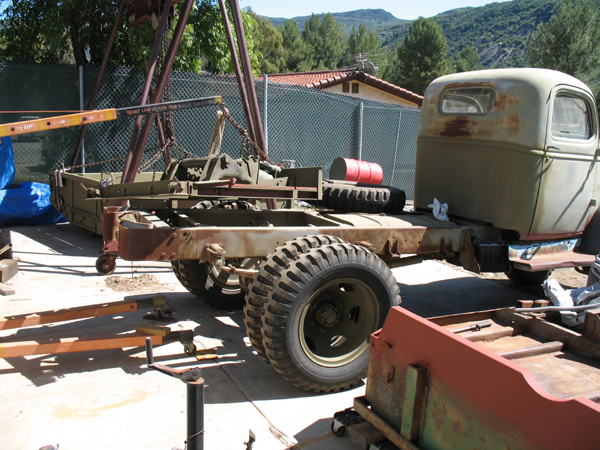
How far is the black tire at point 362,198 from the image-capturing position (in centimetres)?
502

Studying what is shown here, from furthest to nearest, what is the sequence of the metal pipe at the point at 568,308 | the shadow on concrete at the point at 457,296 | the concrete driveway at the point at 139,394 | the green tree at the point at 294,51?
the green tree at the point at 294,51, the shadow on concrete at the point at 457,296, the metal pipe at the point at 568,308, the concrete driveway at the point at 139,394

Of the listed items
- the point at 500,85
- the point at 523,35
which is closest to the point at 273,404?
the point at 500,85

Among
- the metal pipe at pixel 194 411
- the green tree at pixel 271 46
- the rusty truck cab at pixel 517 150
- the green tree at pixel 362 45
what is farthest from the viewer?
the green tree at pixel 362 45

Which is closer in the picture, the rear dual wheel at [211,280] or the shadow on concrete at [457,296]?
the rear dual wheel at [211,280]

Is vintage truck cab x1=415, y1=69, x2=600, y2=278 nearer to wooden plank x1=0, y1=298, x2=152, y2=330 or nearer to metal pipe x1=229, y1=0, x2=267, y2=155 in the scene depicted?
metal pipe x1=229, y1=0, x2=267, y2=155

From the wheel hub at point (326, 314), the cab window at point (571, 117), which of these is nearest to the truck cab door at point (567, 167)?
the cab window at point (571, 117)

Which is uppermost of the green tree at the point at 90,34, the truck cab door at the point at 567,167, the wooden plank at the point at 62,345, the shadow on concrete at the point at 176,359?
the green tree at the point at 90,34

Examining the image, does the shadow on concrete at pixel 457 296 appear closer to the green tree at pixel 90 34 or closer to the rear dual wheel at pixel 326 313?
the rear dual wheel at pixel 326 313

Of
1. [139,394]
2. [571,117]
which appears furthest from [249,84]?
[139,394]

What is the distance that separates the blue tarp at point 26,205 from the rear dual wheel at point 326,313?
640 centimetres

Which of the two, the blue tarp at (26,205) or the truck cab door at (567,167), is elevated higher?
the truck cab door at (567,167)

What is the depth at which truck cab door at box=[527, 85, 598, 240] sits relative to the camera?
4.59 metres

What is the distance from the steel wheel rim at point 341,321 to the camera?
12.1 feet

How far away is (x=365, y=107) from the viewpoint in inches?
464
